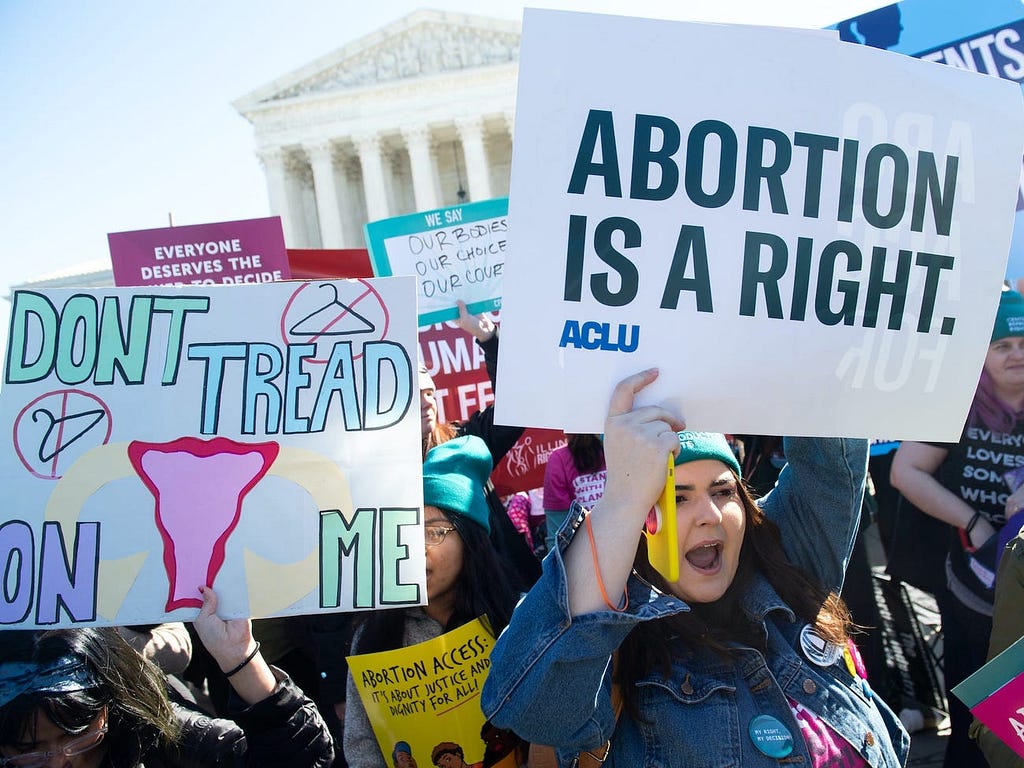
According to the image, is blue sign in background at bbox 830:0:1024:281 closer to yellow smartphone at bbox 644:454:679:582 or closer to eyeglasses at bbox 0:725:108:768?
yellow smartphone at bbox 644:454:679:582

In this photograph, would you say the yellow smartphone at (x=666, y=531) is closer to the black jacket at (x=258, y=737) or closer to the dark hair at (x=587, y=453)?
the black jacket at (x=258, y=737)

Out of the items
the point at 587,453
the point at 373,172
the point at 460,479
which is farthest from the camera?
the point at 373,172

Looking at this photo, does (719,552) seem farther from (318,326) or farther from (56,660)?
(56,660)

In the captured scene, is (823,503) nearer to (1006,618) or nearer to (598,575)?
(1006,618)

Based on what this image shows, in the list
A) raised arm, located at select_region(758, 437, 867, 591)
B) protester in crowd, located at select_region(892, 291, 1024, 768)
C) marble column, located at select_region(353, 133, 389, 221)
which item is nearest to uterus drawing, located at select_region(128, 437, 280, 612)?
raised arm, located at select_region(758, 437, 867, 591)

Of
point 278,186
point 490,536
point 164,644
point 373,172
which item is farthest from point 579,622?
point 278,186

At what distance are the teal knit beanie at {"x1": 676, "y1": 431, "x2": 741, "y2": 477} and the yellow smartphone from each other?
235 millimetres

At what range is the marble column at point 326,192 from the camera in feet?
127

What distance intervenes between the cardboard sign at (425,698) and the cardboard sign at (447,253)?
2.87m

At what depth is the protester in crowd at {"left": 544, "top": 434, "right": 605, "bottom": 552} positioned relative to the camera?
345 centimetres

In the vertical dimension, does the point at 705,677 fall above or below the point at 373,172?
below

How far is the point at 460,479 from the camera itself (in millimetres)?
2250

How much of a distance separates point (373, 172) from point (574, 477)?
37102 millimetres

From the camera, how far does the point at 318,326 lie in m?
2.00
